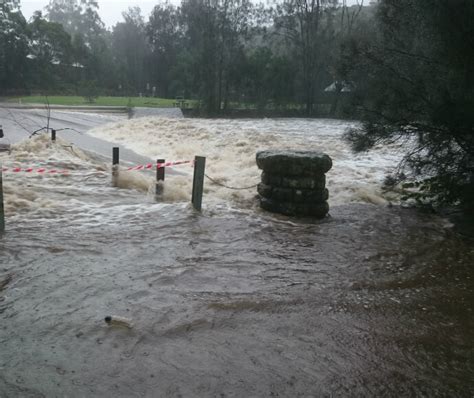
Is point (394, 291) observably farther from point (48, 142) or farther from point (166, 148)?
point (166, 148)

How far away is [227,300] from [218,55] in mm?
38405

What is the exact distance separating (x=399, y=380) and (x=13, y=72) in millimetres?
55182

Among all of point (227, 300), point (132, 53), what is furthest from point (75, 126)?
point (132, 53)

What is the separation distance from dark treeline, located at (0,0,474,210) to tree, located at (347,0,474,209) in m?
0.02

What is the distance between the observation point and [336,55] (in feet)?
28.6

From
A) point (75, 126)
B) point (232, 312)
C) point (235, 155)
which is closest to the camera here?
point (232, 312)

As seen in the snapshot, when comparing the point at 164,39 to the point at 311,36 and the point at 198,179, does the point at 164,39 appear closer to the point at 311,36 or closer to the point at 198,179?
the point at 311,36

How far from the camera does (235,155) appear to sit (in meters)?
14.8

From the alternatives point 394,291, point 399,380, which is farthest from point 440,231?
point 399,380

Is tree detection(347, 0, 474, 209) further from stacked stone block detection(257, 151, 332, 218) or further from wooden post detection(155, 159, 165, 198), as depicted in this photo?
wooden post detection(155, 159, 165, 198)

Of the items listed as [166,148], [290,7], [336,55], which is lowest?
[166,148]

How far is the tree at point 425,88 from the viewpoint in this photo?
6.89 meters

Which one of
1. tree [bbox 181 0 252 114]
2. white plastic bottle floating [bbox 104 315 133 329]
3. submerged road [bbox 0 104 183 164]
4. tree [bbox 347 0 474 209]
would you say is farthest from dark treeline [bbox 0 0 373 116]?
white plastic bottle floating [bbox 104 315 133 329]

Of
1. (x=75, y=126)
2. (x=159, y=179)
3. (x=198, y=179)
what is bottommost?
(x=75, y=126)
